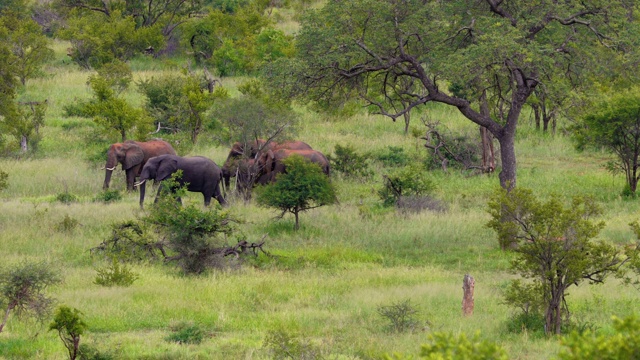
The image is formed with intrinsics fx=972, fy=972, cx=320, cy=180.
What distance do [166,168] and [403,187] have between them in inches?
226

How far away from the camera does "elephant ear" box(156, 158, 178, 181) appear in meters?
23.2

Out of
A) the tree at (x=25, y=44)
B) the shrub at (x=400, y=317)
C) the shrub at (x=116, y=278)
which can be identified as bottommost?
the shrub at (x=400, y=317)

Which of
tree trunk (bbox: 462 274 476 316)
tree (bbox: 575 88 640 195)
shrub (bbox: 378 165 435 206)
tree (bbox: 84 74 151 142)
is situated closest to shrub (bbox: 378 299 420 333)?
tree trunk (bbox: 462 274 476 316)

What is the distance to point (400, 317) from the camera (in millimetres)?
12562

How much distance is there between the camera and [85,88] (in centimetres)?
3894

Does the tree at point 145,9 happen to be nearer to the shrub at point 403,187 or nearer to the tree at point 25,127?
the tree at point 25,127

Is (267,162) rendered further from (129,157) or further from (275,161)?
(129,157)

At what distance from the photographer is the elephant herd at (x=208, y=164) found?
76.4ft

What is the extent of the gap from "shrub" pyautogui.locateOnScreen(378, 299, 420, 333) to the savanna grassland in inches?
5.9

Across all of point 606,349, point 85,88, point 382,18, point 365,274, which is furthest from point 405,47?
point 85,88

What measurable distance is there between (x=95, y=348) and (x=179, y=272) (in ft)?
21.2

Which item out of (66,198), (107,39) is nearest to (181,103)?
(66,198)

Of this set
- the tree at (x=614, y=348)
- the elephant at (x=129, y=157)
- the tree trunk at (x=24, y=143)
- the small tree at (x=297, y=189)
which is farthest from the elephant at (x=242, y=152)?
the tree at (x=614, y=348)

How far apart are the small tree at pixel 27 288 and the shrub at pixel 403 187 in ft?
39.8
